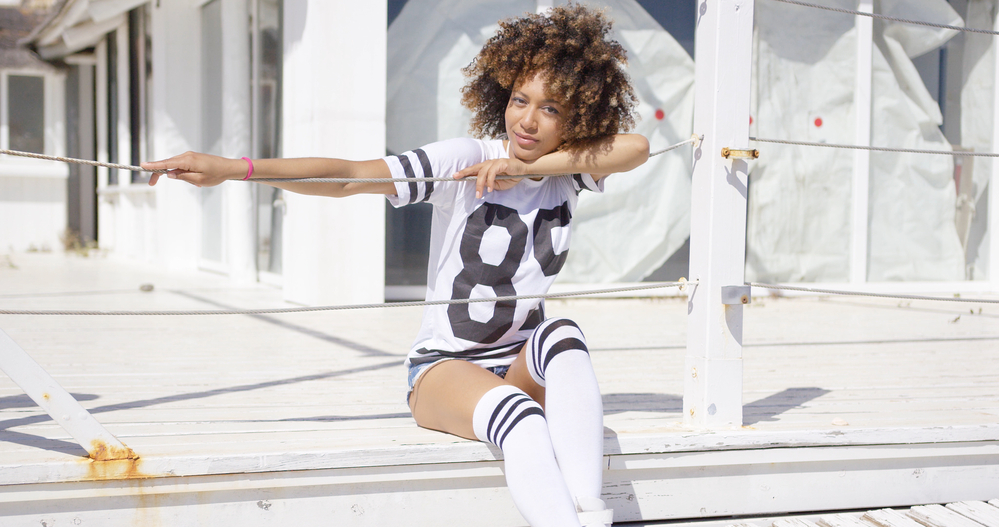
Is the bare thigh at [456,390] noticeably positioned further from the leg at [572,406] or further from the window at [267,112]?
the window at [267,112]

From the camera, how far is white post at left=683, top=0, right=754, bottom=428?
1.90m

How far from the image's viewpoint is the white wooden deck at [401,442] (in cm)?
167

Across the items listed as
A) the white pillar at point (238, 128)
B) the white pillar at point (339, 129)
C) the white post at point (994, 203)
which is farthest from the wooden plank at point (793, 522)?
the white post at point (994, 203)

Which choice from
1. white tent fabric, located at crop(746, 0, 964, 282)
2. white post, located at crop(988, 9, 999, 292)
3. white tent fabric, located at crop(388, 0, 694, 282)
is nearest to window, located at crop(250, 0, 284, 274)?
white tent fabric, located at crop(388, 0, 694, 282)

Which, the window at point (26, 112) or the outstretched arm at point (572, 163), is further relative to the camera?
the window at point (26, 112)

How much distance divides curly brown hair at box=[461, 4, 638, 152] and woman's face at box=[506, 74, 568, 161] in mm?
17

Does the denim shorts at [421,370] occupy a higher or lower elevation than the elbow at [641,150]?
lower

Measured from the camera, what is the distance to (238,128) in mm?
6488

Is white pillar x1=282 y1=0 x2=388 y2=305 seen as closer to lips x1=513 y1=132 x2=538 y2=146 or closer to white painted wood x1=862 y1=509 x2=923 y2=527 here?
lips x1=513 y1=132 x2=538 y2=146

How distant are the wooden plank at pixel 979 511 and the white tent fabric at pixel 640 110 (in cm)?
351

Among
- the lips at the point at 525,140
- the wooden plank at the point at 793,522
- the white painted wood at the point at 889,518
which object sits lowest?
the wooden plank at the point at 793,522

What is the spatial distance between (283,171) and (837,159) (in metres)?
5.19

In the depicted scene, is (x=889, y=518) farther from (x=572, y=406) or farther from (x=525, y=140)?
(x=525, y=140)

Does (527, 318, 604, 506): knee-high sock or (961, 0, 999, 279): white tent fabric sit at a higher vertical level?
(961, 0, 999, 279): white tent fabric
